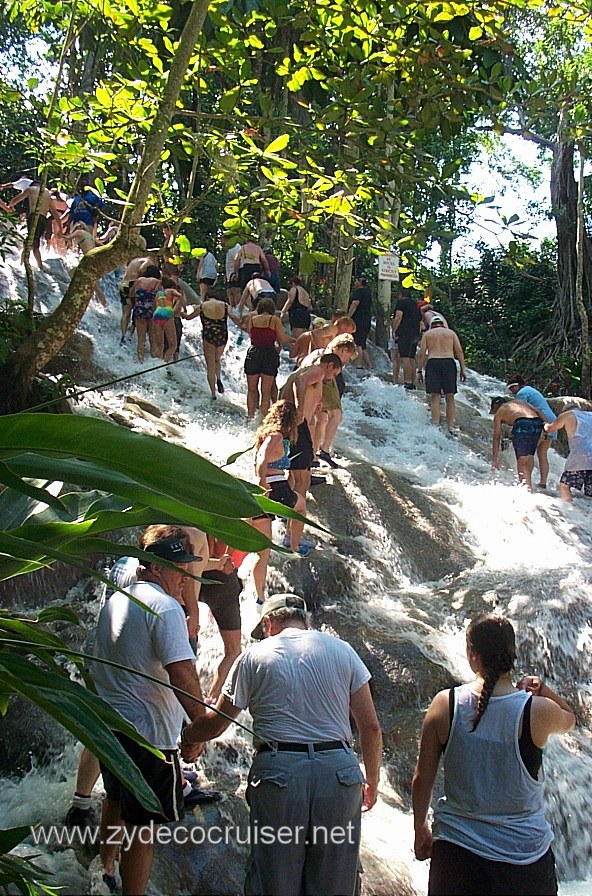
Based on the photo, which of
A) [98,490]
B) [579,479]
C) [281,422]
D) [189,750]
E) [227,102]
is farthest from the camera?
[579,479]

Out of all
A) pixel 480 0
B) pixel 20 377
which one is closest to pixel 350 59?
pixel 480 0

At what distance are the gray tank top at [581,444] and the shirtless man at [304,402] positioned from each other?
3.91m

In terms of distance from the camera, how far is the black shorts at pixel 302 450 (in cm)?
829

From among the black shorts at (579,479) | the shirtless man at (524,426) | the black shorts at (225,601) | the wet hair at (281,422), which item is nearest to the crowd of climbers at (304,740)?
the black shorts at (225,601)

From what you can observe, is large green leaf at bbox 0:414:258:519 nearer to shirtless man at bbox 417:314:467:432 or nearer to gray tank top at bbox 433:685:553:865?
gray tank top at bbox 433:685:553:865

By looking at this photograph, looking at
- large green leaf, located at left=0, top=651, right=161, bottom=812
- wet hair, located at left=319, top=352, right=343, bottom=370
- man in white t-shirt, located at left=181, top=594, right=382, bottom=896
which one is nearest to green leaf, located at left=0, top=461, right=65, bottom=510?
large green leaf, located at left=0, top=651, right=161, bottom=812

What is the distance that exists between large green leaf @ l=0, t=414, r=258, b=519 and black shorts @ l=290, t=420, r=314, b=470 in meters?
7.10

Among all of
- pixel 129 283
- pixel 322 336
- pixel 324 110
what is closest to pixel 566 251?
pixel 129 283

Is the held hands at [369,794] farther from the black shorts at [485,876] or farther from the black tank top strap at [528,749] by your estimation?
the black tank top strap at [528,749]

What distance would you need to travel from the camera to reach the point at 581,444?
36.6 ft

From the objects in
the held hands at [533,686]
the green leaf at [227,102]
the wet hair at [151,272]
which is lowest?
the held hands at [533,686]

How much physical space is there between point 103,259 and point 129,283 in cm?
654

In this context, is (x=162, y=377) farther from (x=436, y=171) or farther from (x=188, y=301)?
(x=436, y=171)

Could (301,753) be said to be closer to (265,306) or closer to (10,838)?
(10,838)
